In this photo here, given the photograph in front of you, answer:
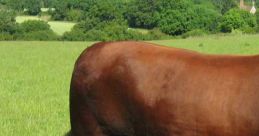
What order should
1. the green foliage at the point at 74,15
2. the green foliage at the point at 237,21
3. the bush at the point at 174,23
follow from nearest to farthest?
the bush at the point at 174,23 → the green foliage at the point at 74,15 → the green foliage at the point at 237,21

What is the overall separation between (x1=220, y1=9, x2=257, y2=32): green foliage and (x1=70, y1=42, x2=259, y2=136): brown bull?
98420 mm

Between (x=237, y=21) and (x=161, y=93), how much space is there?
99917 millimetres

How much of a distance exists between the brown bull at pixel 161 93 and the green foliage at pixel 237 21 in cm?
9842

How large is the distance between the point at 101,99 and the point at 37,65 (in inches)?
751

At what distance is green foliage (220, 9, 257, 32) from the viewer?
333ft

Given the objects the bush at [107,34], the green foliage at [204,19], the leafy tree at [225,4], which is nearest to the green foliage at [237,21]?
the green foliage at [204,19]

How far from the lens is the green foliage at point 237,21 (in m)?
102

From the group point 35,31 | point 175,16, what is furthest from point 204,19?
point 35,31

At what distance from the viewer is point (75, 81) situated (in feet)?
16.7

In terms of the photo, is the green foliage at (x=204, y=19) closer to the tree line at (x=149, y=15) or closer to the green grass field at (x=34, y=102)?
the tree line at (x=149, y=15)

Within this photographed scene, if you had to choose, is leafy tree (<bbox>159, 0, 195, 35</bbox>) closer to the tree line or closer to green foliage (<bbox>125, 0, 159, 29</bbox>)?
the tree line

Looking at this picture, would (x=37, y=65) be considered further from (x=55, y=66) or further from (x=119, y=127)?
(x=119, y=127)

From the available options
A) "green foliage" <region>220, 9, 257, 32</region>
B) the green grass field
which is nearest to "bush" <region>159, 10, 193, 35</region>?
"green foliage" <region>220, 9, 257, 32</region>

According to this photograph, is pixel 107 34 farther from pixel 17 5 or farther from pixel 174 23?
pixel 17 5
